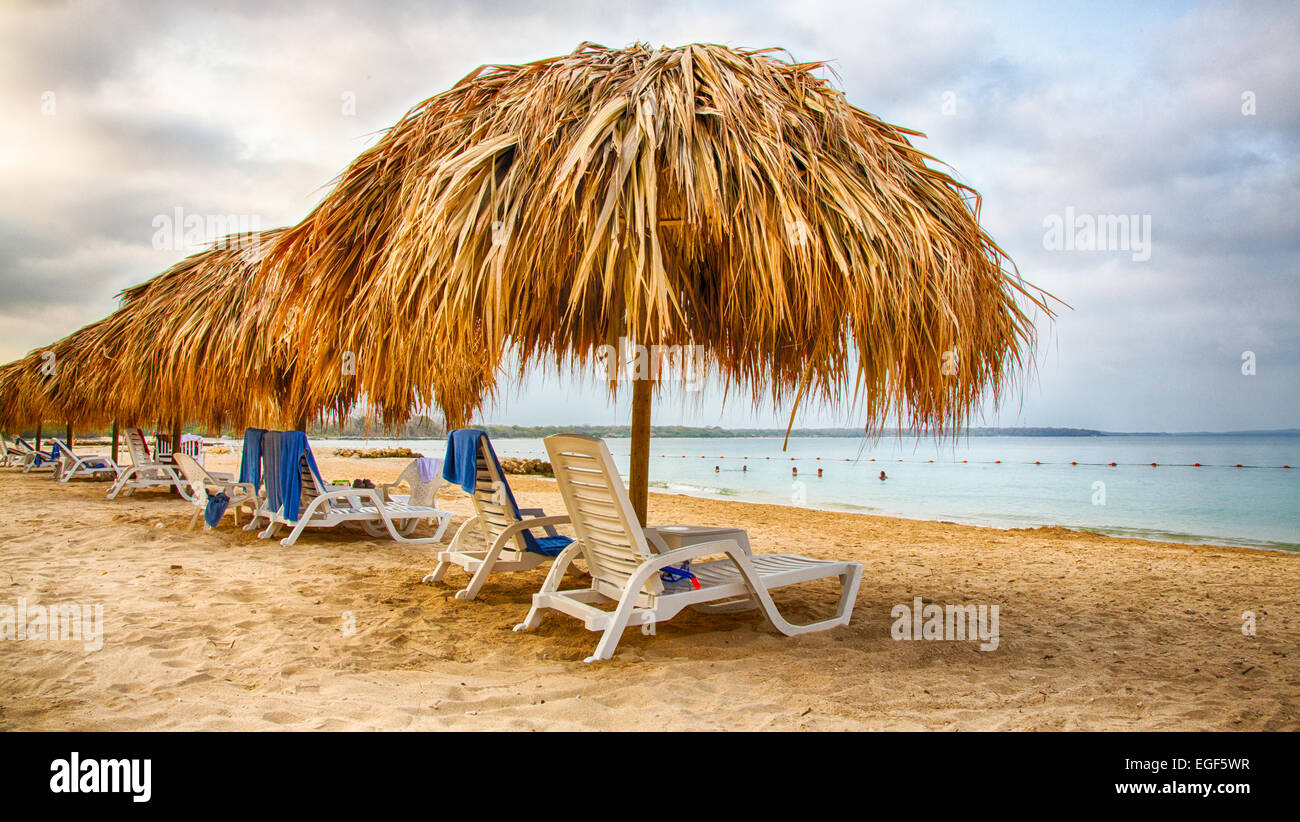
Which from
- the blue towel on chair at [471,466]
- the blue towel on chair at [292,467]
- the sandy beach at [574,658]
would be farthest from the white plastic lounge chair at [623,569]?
the blue towel on chair at [292,467]

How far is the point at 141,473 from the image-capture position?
399 inches

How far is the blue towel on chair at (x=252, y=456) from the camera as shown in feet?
21.8

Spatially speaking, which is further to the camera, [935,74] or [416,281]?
[935,74]

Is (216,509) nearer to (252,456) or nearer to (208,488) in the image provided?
(208,488)

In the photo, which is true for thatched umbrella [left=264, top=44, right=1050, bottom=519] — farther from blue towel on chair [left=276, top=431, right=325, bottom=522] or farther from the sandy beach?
blue towel on chair [left=276, top=431, right=325, bottom=522]

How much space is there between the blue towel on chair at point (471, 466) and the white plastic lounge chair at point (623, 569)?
63cm

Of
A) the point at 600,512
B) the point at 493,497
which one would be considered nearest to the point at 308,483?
the point at 493,497

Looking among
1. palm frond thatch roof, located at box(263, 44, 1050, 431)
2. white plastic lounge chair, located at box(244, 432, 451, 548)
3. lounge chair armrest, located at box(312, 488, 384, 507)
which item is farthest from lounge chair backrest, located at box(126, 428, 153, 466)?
palm frond thatch roof, located at box(263, 44, 1050, 431)

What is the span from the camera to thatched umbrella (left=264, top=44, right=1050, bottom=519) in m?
2.79
